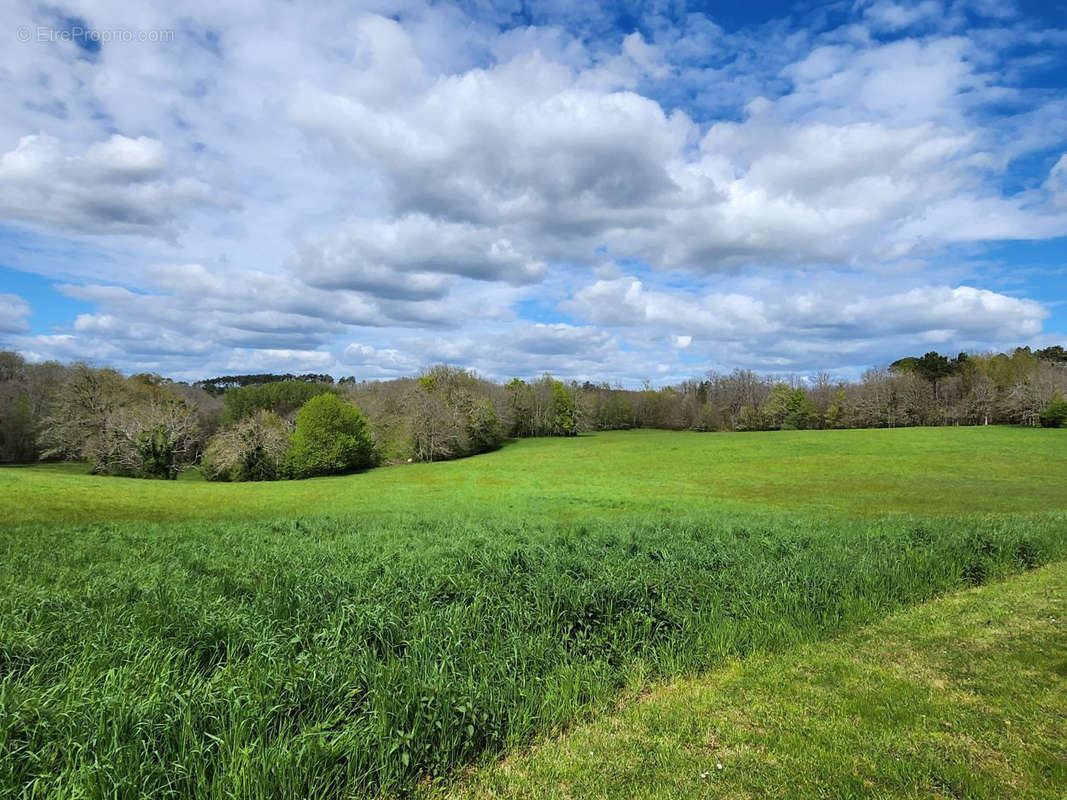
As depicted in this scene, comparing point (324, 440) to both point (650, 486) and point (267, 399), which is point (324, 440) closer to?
point (650, 486)

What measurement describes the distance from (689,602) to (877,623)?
3134mm

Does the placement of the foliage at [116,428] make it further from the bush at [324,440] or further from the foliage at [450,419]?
the foliage at [450,419]

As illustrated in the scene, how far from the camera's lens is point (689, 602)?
26.5 feet

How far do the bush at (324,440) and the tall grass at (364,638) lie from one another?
1593 inches

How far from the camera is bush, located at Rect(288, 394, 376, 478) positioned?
52938 millimetres

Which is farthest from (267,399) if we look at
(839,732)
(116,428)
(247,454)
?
(839,732)

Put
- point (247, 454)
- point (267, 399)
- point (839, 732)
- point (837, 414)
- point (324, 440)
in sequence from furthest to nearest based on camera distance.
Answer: point (267, 399), point (837, 414), point (324, 440), point (247, 454), point (839, 732)

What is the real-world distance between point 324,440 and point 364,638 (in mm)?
51126

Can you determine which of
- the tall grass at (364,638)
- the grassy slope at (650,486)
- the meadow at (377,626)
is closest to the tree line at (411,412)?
the grassy slope at (650,486)

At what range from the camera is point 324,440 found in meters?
53.7

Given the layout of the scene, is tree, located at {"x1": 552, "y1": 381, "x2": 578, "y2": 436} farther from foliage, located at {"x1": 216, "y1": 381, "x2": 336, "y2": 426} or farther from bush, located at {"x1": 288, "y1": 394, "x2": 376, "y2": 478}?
bush, located at {"x1": 288, "y1": 394, "x2": 376, "y2": 478}

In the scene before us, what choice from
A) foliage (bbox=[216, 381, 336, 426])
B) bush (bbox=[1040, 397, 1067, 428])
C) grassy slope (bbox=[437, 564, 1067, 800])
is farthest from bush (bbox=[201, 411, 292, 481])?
bush (bbox=[1040, 397, 1067, 428])

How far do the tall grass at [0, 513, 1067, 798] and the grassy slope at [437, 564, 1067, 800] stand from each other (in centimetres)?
55

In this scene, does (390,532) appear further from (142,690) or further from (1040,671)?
(1040,671)
